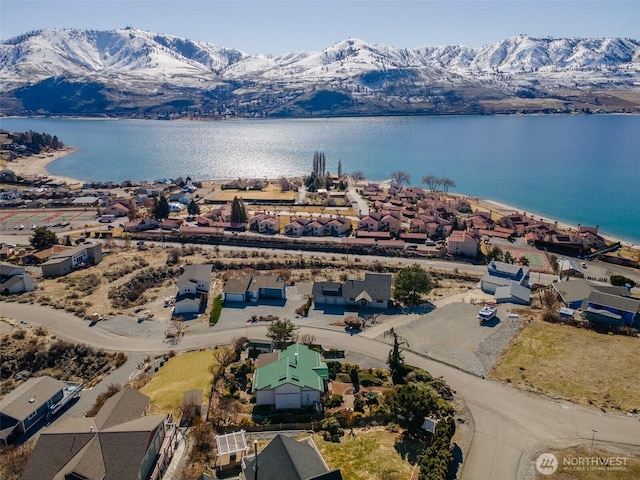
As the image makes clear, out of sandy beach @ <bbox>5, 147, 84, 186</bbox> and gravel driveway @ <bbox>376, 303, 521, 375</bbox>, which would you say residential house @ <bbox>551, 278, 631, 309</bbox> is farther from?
sandy beach @ <bbox>5, 147, 84, 186</bbox>

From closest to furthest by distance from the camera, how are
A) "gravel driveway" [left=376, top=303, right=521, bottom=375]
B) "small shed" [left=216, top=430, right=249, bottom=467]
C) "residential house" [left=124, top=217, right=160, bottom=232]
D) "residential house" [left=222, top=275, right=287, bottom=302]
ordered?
1. "small shed" [left=216, top=430, right=249, bottom=467]
2. "gravel driveway" [left=376, top=303, right=521, bottom=375]
3. "residential house" [left=222, top=275, right=287, bottom=302]
4. "residential house" [left=124, top=217, right=160, bottom=232]

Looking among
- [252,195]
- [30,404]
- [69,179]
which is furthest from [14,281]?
[69,179]

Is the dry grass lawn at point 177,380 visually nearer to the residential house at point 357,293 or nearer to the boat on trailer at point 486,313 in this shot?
the residential house at point 357,293

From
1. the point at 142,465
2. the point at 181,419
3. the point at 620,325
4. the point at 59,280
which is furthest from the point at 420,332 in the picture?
the point at 59,280

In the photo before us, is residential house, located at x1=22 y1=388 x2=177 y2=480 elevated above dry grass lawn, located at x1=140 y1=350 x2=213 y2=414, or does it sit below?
above

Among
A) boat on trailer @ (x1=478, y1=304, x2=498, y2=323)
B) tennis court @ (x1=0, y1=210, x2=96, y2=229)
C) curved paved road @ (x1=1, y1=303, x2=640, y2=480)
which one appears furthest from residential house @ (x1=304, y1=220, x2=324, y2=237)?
tennis court @ (x1=0, y1=210, x2=96, y2=229)

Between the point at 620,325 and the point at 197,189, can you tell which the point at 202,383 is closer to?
the point at 620,325
